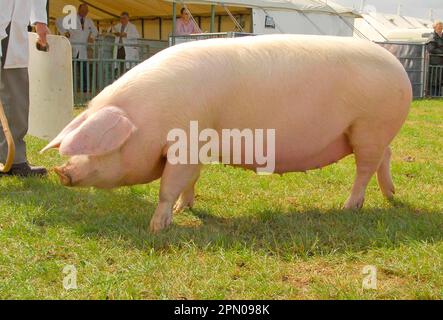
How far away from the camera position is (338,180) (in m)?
5.72

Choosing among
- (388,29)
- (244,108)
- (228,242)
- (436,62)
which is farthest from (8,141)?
(388,29)

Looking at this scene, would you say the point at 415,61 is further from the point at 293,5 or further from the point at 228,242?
the point at 228,242

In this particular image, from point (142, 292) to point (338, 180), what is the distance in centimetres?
308

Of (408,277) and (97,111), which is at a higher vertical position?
(97,111)

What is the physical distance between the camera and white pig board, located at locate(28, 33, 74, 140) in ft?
18.0

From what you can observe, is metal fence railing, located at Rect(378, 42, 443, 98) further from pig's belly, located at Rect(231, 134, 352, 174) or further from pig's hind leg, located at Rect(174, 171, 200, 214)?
pig's hind leg, located at Rect(174, 171, 200, 214)

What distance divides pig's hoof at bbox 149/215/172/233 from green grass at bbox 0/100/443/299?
0.26ft

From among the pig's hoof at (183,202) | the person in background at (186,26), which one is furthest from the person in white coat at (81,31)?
Result: the pig's hoof at (183,202)

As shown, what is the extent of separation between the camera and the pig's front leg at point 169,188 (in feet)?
13.2

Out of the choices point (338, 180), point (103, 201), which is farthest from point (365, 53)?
point (103, 201)

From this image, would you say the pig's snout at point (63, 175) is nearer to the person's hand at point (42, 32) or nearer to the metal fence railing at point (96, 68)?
the person's hand at point (42, 32)

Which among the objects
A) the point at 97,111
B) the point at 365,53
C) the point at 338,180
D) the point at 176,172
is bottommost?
the point at 338,180
